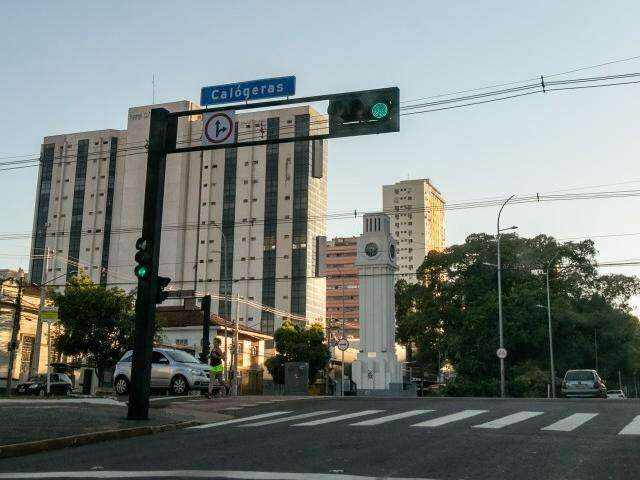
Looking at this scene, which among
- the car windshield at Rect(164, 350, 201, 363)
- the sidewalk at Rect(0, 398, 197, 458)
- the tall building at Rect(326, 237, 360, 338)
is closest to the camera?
the sidewalk at Rect(0, 398, 197, 458)

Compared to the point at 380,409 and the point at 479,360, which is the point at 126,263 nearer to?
the point at 479,360

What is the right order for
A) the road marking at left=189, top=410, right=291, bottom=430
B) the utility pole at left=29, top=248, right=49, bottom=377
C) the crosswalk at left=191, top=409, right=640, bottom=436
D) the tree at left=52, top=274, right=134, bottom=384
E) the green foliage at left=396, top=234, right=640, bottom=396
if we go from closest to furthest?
the crosswalk at left=191, top=409, right=640, bottom=436 → the road marking at left=189, top=410, right=291, bottom=430 → the utility pole at left=29, top=248, right=49, bottom=377 → the tree at left=52, top=274, right=134, bottom=384 → the green foliage at left=396, top=234, right=640, bottom=396

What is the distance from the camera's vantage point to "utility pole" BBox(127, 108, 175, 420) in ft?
46.0

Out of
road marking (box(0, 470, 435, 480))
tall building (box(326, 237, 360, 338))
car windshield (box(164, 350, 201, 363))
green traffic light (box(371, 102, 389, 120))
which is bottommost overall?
road marking (box(0, 470, 435, 480))

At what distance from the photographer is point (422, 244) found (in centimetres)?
19162

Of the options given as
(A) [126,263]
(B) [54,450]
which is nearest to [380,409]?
(B) [54,450]

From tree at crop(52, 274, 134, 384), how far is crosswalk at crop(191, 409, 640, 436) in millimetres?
29535

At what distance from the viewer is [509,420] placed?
13.5 m

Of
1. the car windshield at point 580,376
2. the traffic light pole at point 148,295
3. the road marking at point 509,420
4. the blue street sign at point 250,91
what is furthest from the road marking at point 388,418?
the car windshield at point 580,376

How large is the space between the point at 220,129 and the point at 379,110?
12.2 ft

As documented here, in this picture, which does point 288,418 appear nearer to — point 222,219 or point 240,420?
point 240,420

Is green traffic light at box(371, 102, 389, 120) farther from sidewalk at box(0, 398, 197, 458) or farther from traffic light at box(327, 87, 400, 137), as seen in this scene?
sidewalk at box(0, 398, 197, 458)

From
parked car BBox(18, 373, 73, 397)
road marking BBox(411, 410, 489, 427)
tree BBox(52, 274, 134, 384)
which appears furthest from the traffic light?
tree BBox(52, 274, 134, 384)

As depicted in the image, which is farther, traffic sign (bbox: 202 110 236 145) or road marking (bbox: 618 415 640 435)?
traffic sign (bbox: 202 110 236 145)
